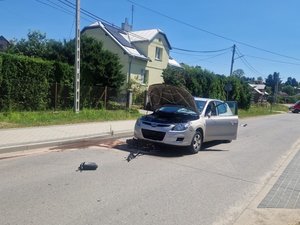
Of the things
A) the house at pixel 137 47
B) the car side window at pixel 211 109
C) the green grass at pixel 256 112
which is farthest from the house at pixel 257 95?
the car side window at pixel 211 109

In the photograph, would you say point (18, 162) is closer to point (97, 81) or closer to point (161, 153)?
point (161, 153)

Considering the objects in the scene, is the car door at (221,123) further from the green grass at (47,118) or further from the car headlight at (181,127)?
the green grass at (47,118)

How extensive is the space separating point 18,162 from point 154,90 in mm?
5296

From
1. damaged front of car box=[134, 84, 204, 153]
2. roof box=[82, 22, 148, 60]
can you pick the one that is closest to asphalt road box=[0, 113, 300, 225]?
damaged front of car box=[134, 84, 204, 153]

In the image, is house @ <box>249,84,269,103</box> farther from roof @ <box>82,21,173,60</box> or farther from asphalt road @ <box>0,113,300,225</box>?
asphalt road @ <box>0,113,300,225</box>

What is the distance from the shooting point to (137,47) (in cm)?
3869

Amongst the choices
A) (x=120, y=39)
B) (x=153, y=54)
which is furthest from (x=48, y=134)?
(x=153, y=54)

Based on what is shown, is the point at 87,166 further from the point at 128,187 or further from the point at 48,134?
the point at 48,134

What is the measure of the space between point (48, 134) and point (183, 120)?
166 inches

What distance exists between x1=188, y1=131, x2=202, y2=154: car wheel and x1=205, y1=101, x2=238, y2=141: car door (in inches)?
20.6

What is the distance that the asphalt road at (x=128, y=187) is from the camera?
16.6 ft

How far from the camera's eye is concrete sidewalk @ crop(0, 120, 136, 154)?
380 inches

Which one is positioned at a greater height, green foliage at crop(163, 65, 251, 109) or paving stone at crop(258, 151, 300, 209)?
green foliage at crop(163, 65, 251, 109)

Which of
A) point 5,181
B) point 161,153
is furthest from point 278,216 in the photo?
point 161,153
